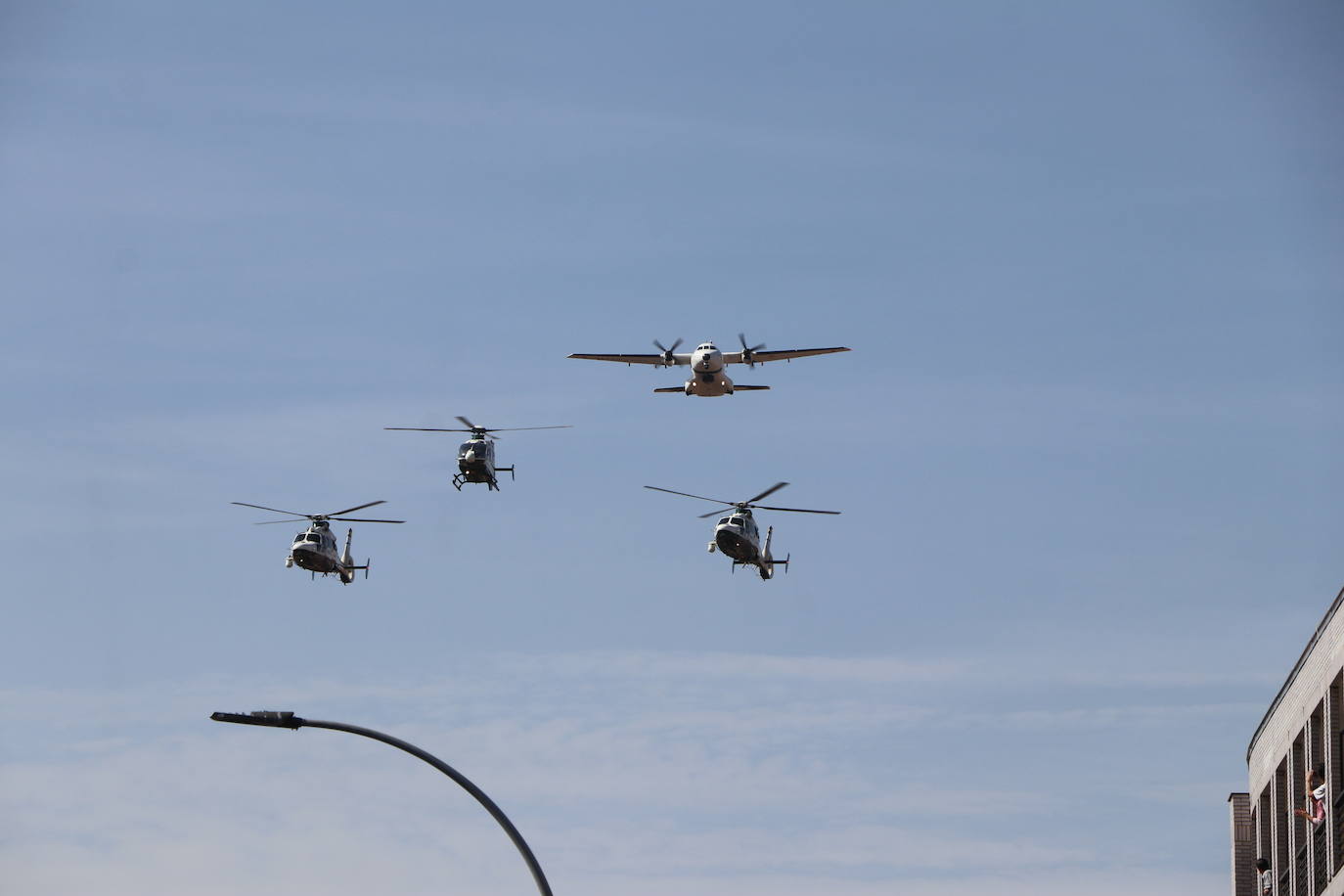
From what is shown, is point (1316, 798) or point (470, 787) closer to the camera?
point (470, 787)

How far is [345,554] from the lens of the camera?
273 ft

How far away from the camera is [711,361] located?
86.2 m

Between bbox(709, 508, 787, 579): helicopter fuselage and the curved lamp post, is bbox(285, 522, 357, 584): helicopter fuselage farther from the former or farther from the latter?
the curved lamp post

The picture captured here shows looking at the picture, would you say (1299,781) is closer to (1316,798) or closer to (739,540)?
(1316,798)

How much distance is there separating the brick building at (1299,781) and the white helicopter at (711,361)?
91.8 feet

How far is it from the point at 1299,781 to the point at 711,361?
120ft

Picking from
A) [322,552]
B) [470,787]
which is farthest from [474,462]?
[470,787]

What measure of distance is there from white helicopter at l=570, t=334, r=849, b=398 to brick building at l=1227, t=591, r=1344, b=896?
91.8ft

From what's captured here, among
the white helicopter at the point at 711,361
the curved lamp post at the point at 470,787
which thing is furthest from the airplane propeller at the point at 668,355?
the curved lamp post at the point at 470,787

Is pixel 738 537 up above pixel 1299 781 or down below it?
above

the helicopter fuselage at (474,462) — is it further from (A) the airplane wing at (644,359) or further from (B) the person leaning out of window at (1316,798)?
(B) the person leaning out of window at (1316,798)

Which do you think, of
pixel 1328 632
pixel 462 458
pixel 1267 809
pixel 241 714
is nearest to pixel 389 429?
pixel 462 458

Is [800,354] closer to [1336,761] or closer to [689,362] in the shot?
[689,362]

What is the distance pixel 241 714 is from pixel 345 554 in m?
52.8
